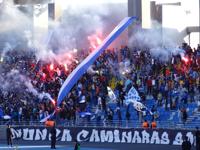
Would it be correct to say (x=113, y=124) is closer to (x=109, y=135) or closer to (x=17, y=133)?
(x=109, y=135)

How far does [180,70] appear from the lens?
159 ft

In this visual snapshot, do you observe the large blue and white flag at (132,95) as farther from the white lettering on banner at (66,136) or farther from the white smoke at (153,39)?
the white smoke at (153,39)

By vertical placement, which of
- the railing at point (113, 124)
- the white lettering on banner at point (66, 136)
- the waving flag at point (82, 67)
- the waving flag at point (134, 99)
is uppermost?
the waving flag at point (82, 67)

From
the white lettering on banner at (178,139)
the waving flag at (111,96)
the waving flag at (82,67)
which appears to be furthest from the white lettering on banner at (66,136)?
the white lettering on banner at (178,139)

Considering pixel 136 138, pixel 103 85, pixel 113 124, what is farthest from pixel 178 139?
pixel 103 85

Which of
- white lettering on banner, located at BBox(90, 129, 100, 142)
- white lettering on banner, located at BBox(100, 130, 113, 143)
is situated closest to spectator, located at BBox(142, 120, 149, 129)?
white lettering on banner, located at BBox(100, 130, 113, 143)

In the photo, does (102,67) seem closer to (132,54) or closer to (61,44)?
(132,54)

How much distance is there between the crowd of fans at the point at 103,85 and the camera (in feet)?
157

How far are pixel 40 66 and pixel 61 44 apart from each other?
375cm

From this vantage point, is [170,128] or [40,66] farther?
[40,66]

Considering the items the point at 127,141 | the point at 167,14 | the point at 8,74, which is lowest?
the point at 127,141

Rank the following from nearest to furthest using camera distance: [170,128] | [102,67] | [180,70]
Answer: [170,128] < [180,70] < [102,67]

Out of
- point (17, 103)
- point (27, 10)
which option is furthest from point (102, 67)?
point (27, 10)

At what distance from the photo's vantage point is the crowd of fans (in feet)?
157
